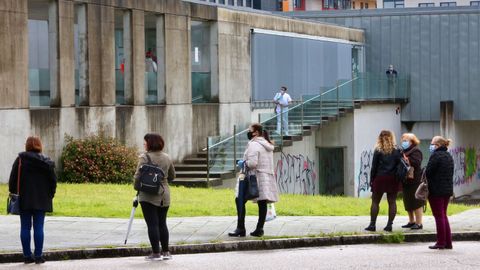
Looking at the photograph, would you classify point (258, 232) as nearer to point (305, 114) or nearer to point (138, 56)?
point (138, 56)

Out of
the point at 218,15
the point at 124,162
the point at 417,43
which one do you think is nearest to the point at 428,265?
the point at 124,162

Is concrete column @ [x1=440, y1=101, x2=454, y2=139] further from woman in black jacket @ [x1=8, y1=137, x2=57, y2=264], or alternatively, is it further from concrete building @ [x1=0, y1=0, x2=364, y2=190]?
woman in black jacket @ [x1=8, y1=137, x2=57, y2=264]

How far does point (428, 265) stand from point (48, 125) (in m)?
15.9

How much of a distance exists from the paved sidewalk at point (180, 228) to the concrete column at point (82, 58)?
444 inches

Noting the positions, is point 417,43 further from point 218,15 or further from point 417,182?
point 417,182

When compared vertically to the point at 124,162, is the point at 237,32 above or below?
above

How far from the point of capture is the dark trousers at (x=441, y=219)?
1666cm

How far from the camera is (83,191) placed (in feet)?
83.1

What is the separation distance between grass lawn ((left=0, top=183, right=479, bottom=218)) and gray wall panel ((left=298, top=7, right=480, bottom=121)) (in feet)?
78.9

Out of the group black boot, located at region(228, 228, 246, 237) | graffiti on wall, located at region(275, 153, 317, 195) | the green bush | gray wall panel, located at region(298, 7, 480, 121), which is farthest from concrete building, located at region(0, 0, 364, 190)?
black boot, located at region(228, 228, 246, 237)

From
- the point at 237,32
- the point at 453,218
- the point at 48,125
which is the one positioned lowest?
the point at 453,218

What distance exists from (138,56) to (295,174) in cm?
900

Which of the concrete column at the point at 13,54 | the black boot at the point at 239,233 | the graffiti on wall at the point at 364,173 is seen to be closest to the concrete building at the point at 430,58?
the graffiti on wall at the point at 364,173

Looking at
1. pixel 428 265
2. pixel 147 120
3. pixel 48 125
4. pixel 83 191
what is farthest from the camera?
pixel 147 120
